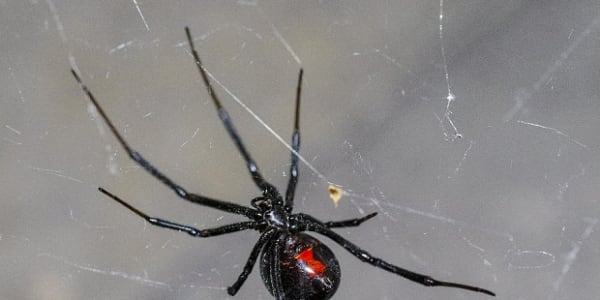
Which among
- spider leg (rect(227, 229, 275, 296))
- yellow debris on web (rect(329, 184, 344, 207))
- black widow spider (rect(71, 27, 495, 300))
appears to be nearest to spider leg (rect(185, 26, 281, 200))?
black widow spider (rect(71, 27, 495, 300))

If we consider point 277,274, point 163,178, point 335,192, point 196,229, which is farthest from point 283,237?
point 335,192

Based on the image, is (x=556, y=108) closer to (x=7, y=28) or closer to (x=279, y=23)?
(x=279, y=23)

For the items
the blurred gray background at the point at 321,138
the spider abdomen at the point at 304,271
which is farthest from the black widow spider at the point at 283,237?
the blurred gray background at the point at 321,138

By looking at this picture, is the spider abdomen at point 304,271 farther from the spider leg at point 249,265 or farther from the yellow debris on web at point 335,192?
the yellow debris on web at point 335,192

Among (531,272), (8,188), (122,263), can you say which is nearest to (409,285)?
(531,272)

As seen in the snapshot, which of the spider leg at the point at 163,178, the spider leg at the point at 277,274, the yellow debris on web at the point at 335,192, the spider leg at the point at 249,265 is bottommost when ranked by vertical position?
the yellow debris on web at the point at 335,192

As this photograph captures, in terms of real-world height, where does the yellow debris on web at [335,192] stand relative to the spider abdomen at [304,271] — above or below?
below

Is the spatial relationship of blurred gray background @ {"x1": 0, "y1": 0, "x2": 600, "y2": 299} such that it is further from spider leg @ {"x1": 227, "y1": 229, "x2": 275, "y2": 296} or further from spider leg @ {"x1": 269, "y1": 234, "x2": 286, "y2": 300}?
spider leg @ {"x1": 269, "y1": 234, "x2": 286, "y2": 300}

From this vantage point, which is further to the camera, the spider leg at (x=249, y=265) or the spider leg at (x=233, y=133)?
the spider leg at (x=249, y=265)
